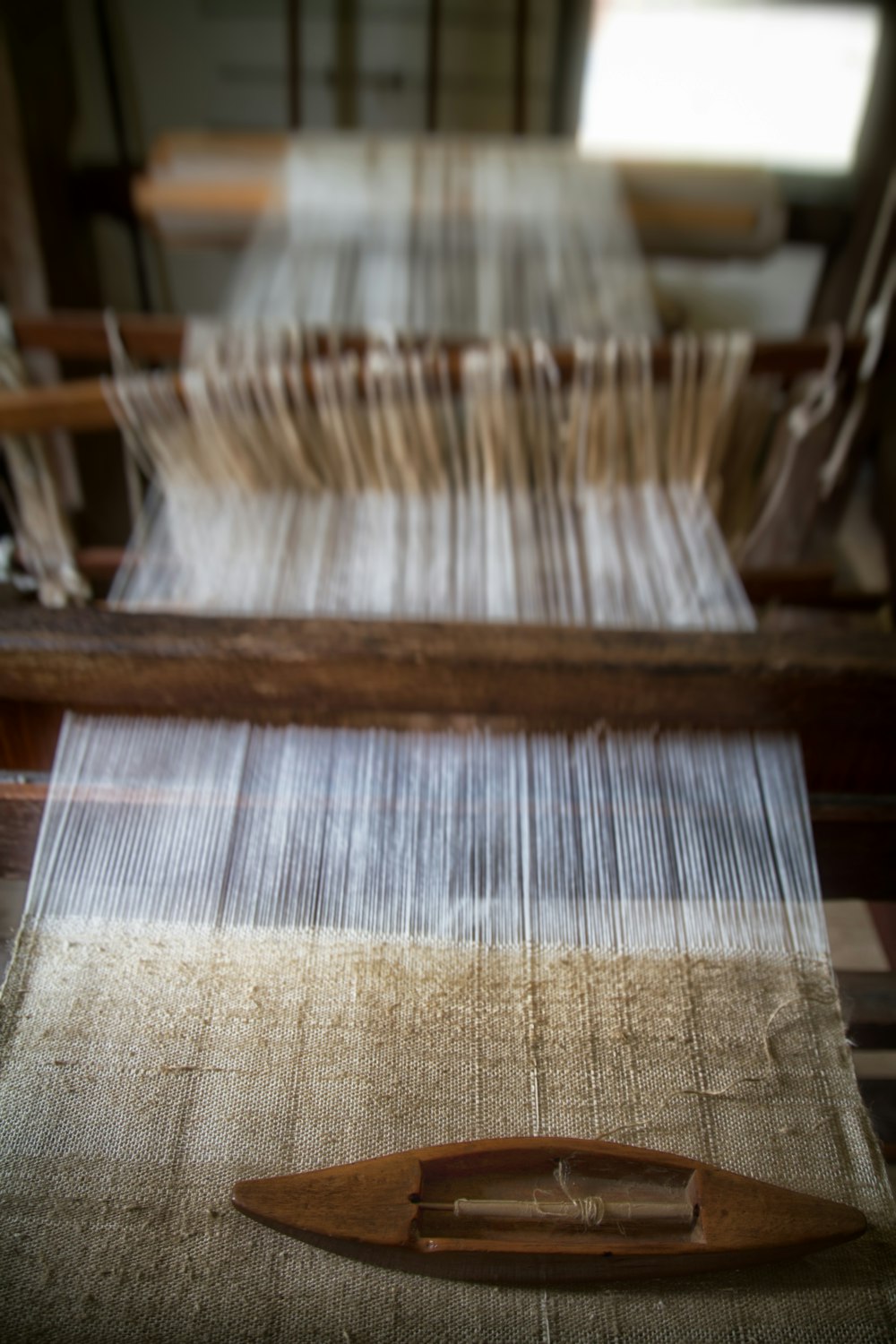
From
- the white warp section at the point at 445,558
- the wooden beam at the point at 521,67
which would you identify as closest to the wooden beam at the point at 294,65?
Answer: the wooden beam at the point at 521,67

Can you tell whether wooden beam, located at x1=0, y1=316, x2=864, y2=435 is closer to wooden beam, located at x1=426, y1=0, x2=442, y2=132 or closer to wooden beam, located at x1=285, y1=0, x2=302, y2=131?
wooden beam, located at x1=285, y1=0, x2=302, y2=131

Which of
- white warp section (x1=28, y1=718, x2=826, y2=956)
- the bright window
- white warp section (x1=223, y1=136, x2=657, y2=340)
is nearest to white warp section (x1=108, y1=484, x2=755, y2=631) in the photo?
white warp section (x1=28, y1=718, x2=826, y2=956)

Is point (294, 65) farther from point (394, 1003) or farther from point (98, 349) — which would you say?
point (394, 1003)

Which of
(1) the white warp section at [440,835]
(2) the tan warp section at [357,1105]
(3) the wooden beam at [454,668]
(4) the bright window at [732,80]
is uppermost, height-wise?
(4) the bright window at [732,80]

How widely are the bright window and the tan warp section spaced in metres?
1.89

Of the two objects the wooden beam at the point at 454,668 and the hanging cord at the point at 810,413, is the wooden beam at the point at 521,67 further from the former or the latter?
the wooden beam at the point at 454,668

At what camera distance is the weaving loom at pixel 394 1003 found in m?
0.59

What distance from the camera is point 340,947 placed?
723 millimetres

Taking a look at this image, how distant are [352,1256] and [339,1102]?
0.31 ft

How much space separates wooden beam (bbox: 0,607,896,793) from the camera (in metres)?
0.77

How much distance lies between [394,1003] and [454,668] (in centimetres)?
28

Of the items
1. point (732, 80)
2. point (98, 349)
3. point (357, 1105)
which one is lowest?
point (357, 1105)

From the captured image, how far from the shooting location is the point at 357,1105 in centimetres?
64

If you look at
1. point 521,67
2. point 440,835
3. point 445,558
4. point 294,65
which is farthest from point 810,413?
point 294,65
